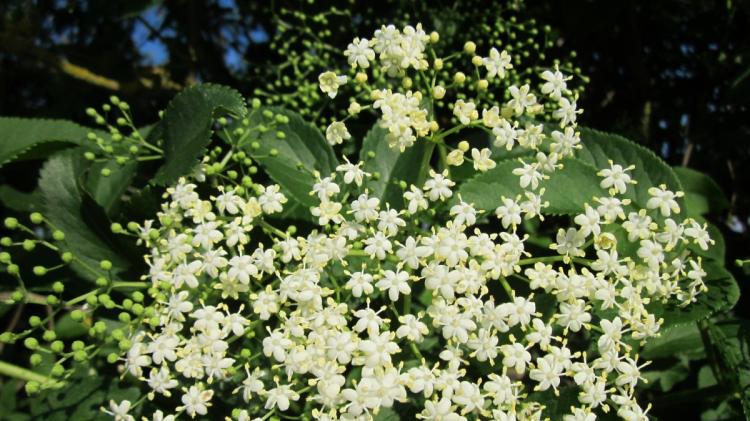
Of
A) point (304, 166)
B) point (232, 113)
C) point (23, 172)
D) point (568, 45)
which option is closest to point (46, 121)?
point (232, 113)

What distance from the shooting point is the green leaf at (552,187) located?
1.56 meters

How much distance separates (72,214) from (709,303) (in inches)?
64.9

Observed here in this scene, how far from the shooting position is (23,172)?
9.97 ft

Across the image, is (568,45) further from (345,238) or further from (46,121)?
(46,121)

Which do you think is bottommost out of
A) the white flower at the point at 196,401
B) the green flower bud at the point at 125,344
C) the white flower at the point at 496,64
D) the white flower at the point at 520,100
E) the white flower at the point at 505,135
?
the white flower at the point at 196,401

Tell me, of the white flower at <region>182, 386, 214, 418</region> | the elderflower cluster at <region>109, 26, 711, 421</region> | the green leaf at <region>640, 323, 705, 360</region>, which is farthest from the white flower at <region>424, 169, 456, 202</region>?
the green leaf at <region>640, 323, 705, 360</region>

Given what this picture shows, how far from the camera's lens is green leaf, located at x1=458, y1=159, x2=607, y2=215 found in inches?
61.4

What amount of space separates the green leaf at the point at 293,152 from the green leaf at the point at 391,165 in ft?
0.35

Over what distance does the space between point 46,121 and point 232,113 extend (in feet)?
2.45

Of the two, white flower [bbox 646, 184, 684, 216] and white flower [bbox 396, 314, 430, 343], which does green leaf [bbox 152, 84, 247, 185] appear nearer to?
white flower [bbox 396, 314, 430, 343]

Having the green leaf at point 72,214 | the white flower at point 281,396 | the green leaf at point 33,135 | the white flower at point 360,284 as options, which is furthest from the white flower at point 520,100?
the green leaf at point 33,135

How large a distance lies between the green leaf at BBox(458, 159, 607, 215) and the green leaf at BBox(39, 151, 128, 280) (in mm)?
966

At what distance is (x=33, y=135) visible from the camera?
6.64 feet

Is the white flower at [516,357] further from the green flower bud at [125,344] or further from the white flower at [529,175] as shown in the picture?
the green flower bud at [125,344]
